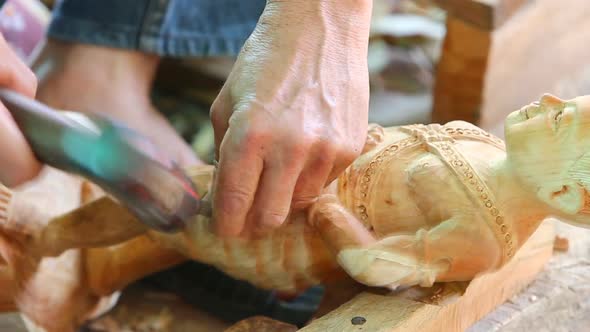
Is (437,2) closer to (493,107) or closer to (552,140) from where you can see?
(493,107)

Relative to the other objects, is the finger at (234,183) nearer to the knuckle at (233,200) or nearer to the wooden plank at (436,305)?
the knuckle at (233,200)

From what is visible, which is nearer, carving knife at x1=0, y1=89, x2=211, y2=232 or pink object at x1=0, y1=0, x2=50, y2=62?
carving knife at x1=0, y1=89, x2=211, y2=232

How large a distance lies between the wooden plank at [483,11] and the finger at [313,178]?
2.72 ft

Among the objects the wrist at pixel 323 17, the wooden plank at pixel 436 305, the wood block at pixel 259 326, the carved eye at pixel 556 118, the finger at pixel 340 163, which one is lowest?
the wood block at pixel 259 326

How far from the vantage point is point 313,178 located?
92 cm

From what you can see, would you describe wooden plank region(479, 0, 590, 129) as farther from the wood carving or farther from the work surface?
the wood carving

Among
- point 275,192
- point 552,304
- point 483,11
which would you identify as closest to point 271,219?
point 275,192

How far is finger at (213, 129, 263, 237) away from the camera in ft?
2.86

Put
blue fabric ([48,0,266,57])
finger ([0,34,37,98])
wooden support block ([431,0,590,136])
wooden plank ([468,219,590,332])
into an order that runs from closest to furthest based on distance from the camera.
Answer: finger ([0,34,37,98])
wooden plank ([468,219,590,332])
blue fabric ([48,0,266,57])
wooden support block ([431,0,590,136])

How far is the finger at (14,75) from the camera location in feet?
2.80

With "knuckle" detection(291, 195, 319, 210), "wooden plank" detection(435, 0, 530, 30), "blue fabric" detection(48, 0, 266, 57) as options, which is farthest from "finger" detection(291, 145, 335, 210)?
"wooden plank" detection(435, 0, 530, 30)

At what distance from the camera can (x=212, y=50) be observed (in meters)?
1.66

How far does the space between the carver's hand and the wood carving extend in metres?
0.07

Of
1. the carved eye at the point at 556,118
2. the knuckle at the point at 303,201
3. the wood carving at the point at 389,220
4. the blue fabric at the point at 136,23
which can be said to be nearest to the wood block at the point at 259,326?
the wood carving at the point at 389,220
